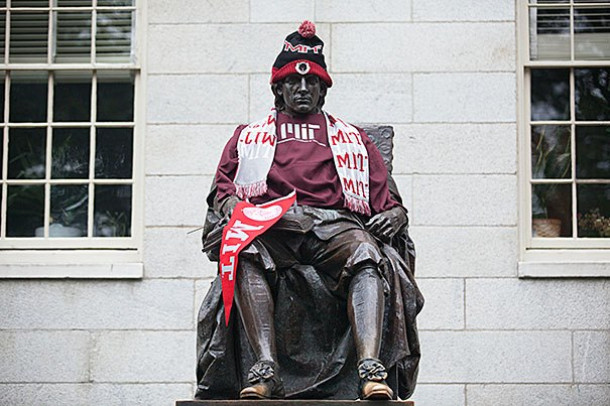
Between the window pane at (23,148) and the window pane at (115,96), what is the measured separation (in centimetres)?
49

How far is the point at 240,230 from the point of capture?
8.12 m

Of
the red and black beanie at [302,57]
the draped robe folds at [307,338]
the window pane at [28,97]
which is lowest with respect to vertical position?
the draped robe folds at [307,338]

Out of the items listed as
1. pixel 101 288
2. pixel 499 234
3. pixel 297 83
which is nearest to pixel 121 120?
pixel 101 288

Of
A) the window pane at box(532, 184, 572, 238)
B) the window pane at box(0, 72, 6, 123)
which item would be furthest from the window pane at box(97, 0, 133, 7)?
the window pane at box(532, 184, 572, 238)

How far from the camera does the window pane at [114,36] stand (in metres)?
12.5

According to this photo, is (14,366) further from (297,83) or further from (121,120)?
(297,83)

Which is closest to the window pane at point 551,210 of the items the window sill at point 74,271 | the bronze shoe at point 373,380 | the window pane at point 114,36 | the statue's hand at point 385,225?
the window sill at point 74,271

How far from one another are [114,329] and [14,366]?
2.50ft

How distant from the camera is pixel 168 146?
12148mm

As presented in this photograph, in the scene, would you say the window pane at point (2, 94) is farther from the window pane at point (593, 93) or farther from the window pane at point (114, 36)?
the window pane at point (593, 93)

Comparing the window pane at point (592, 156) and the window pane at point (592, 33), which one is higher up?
the window pane at point (592, 33)

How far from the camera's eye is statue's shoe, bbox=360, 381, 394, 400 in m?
7.61

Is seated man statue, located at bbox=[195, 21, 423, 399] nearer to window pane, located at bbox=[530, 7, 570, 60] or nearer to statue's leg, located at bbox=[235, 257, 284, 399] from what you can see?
statue's leg, located at bbox=[235, 257, 284, 399]

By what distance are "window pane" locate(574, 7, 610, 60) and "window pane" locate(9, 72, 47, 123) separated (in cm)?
394
